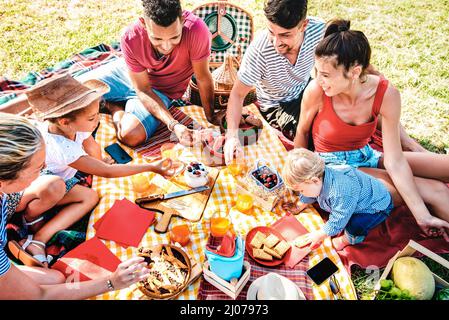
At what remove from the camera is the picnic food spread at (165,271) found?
7.96ft

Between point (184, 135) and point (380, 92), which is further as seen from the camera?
point (184, 135)

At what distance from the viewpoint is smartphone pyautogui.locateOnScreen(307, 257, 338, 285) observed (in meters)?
2.65

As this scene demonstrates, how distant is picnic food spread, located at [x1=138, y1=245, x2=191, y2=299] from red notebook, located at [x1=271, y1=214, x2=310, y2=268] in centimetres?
81

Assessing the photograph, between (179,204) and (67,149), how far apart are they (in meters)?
1.00

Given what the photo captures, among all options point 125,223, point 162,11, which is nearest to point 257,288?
point 125,223

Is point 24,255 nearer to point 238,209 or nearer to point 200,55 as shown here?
point 238,209

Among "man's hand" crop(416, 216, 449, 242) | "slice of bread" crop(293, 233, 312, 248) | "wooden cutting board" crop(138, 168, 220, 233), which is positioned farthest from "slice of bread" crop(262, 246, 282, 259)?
"man's hand" crop(416, 216, 449, 242)

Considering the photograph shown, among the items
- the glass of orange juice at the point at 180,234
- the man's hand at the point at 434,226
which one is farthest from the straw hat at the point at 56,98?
the man's hand at the point at 434,226

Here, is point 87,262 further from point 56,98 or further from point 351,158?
point 351,158

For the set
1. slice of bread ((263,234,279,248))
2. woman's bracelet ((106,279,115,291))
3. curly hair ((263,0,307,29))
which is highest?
curly hair ((263,0,307,29))

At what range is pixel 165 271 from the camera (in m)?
2.51

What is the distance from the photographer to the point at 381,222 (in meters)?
3.10

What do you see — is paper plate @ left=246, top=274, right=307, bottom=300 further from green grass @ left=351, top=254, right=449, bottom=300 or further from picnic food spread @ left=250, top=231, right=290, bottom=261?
green grass @ left=351, top=254, right=449, bottom=300
